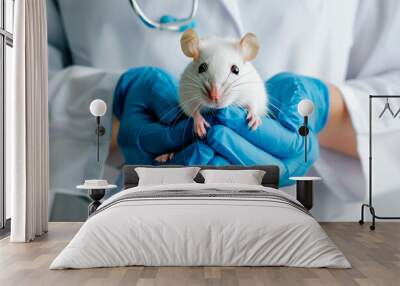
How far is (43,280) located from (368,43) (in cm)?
524

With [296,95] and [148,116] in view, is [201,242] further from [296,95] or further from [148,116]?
[296,95]

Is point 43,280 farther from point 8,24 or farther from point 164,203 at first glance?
point 8,24

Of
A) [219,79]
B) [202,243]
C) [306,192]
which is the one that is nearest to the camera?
[202,243]

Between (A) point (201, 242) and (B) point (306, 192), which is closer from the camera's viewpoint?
(A) point (201, 242)

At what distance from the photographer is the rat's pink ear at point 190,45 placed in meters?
7.40

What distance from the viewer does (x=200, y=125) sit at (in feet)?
23.9

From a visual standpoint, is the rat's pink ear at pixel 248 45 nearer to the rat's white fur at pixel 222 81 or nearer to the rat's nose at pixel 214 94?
the rat's white fur at pixel 222 81

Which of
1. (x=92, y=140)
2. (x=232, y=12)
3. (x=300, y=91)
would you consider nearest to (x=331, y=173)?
(x=300, y=91)

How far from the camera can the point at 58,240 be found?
5988 millimetres

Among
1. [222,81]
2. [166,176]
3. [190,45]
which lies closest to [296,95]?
[222,81]

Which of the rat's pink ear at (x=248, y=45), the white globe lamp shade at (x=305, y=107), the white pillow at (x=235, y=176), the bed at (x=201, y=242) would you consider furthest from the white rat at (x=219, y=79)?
the bed at (x=201, y=242)

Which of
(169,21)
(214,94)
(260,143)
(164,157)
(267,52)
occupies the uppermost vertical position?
(169,21)

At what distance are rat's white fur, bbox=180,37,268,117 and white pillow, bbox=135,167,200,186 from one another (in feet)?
2.85

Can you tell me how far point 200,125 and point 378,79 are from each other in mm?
2370
